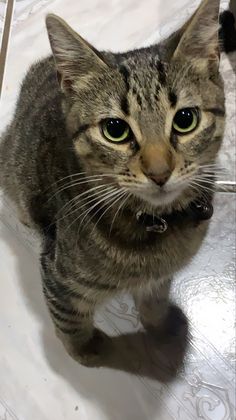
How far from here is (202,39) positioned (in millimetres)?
917

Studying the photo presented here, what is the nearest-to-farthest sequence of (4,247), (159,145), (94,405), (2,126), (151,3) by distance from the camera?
(159,145) → (94,405) → (4,247) → (2,126) → (151,3)

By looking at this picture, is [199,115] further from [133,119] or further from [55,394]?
[55,394]

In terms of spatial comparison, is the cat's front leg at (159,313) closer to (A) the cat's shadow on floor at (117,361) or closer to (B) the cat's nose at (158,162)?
(A) the cat's shadow on floor at (117,361)

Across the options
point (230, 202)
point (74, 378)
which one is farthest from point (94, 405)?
point (230, 202)

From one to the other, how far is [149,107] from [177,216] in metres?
0.24

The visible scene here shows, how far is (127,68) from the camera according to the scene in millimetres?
923

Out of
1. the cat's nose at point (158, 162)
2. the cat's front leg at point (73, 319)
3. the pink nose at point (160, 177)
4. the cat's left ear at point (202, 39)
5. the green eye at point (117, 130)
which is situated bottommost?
the cat's front leg at point (73, 319)

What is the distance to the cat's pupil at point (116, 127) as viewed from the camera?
0.88m

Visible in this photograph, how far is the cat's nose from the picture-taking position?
842 millimetres

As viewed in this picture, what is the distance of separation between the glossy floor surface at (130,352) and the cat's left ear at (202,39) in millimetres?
586

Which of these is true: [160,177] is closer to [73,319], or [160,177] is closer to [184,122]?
[184,122]

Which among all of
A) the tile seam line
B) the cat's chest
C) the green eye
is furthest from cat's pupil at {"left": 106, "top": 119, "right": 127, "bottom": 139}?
the tile seam line

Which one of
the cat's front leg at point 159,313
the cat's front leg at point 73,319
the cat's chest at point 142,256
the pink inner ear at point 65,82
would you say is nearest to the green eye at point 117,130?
the pink inner ear at point 65,82

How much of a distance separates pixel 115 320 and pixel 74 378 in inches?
6.4
